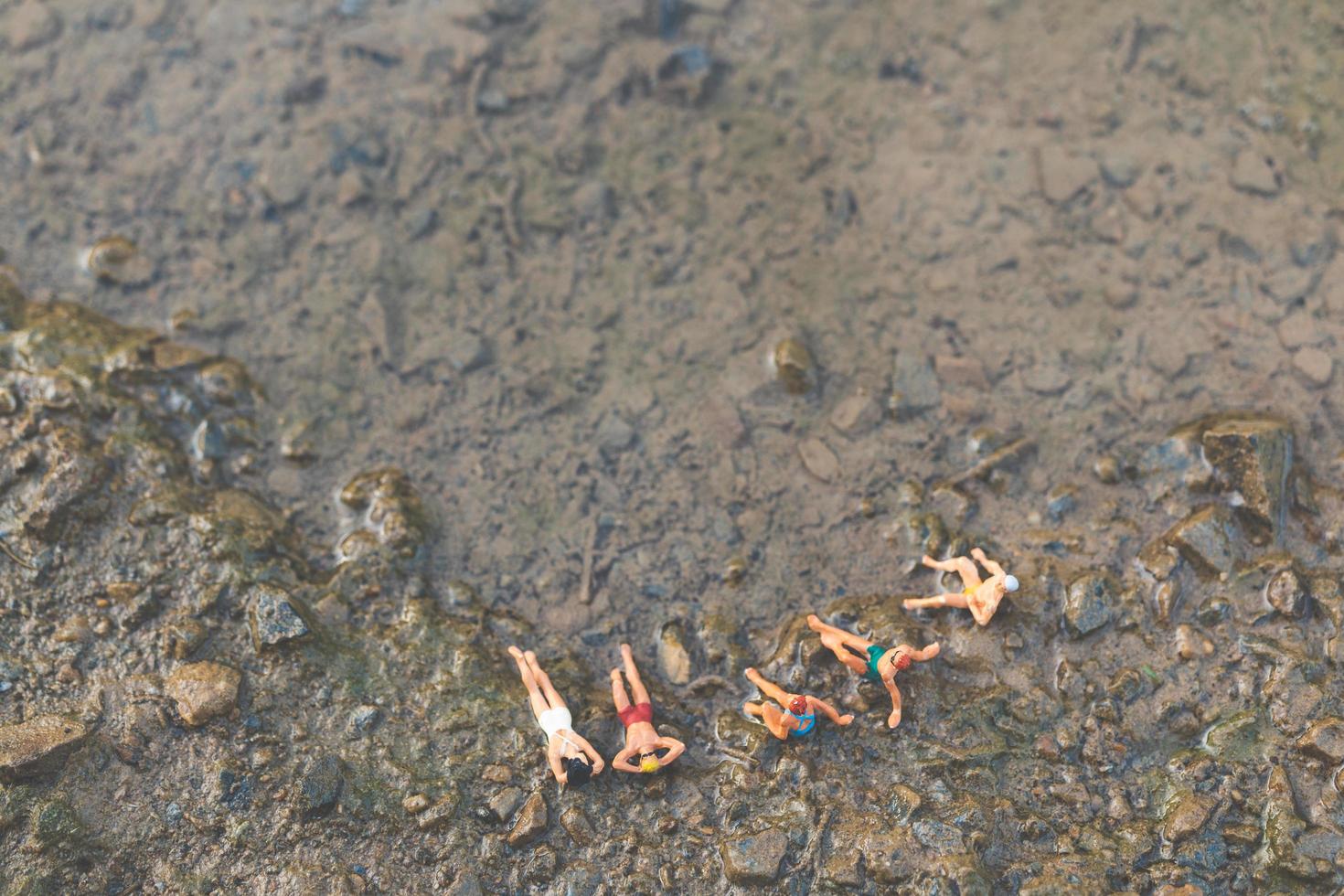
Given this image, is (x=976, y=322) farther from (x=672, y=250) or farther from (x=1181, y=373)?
(x=672, y=250)

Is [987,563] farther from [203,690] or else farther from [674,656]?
[203,690]

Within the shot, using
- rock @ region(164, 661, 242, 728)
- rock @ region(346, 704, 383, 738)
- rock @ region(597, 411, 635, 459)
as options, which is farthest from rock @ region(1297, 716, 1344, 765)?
rock @ region(164, 661, 242, 728)

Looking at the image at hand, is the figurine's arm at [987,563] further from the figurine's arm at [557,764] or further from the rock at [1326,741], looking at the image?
the figurine's arm at [557,764]

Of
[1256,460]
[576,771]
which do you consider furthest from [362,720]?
[1256,460]

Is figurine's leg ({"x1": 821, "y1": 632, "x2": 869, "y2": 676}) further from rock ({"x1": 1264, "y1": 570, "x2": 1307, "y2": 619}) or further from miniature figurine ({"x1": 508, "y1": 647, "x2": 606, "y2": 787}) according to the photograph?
rock ({"x1": 1264, "y1": 570, "x2": 1307, "y2": 619})

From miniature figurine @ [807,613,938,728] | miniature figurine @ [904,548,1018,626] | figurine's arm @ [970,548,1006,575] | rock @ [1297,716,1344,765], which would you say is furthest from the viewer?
figurine's arm @ [970,548,1006,575]

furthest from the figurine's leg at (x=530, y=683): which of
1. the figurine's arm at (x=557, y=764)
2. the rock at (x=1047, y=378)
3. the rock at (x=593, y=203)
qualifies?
the rock at (x=1047, y=378)

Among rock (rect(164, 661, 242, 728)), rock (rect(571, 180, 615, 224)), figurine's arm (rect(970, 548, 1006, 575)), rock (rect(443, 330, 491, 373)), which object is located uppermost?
rock (rect(571, 180, 615, 224))
